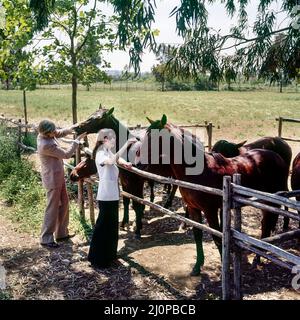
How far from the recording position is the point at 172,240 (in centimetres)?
627

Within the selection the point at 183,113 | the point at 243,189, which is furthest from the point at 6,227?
the point at 183,113

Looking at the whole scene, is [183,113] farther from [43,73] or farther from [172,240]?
[172,240]

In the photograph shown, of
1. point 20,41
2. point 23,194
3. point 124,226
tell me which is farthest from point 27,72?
point 124,226

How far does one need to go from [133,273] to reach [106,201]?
1007mm

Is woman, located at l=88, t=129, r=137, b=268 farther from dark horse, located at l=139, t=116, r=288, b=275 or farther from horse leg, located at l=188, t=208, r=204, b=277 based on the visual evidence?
horse leg, located at l=188, t=208, r=204, b=277

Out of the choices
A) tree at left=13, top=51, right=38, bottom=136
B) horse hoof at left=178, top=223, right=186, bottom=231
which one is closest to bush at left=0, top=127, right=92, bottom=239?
horse hoof at left=178, top=223, right=186, bottom=231

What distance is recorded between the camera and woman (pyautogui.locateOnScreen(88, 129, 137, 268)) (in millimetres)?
4926

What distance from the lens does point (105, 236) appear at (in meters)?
5.07

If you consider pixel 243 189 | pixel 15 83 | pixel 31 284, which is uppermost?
pixel 15 83

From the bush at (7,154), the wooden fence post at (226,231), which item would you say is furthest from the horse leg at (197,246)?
the bush at (7,154)

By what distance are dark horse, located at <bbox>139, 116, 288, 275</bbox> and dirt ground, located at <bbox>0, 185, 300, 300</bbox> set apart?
44 centimetres

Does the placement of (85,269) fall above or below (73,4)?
below
